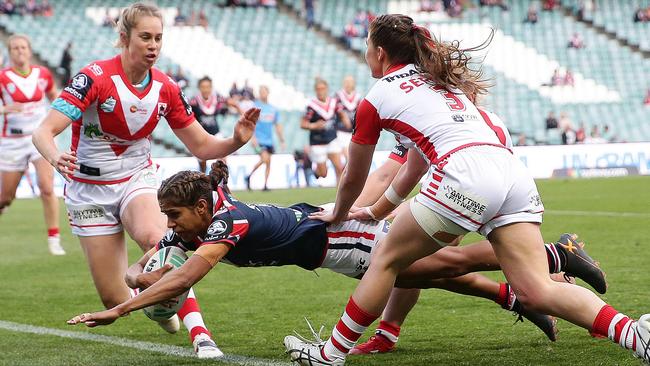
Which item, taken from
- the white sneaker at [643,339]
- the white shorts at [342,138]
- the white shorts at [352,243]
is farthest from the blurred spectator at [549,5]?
the white sneaker at [643,339]

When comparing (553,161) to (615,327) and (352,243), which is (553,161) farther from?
(615,327)

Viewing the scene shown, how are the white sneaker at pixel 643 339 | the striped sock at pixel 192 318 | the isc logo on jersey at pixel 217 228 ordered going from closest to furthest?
the white sneaker at pixel 643 339 < the isc logo on jersey at pixel 217 228 < the striped sock at pixel 192 318

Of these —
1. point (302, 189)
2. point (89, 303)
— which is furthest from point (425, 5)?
point (89, 303)

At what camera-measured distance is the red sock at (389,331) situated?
252 inches

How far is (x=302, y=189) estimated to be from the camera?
76.8 feet

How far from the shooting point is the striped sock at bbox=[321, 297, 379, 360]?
211 inches

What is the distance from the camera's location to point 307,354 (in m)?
5.54

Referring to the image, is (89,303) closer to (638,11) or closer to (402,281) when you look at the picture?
(402,281)

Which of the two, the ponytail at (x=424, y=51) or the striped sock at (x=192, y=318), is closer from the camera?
the ponytail at (x=424, y=51)

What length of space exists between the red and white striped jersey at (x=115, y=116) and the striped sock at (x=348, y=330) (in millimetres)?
2222

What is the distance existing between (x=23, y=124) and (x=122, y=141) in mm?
6342

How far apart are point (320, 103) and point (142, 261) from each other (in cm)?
1462

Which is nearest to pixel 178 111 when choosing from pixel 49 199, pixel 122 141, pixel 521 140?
pixel 122 141

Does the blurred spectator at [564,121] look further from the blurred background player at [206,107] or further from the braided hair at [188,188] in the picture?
the braided hair at [188,188]
